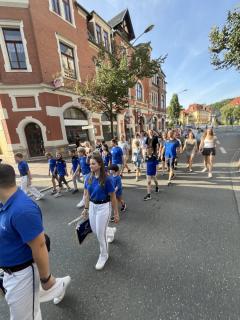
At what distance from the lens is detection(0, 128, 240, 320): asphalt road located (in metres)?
2.16

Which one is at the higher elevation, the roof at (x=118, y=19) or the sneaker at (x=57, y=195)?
the roof at (x=118, y=19)

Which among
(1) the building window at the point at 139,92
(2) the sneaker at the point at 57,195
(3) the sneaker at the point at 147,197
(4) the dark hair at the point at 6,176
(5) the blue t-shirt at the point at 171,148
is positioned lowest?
(2) the sneaker at the point at 57,195

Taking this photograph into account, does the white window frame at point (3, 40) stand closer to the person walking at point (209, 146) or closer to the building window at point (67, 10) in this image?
the building window at point (67, 10)

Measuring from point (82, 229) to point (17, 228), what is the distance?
1.54 meters

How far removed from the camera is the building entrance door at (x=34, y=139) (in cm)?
1260

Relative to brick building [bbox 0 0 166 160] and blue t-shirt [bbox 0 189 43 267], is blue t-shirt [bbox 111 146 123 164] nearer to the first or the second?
brick building [bbox 0 0 166 160]

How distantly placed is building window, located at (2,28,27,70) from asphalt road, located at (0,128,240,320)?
38.3 ft

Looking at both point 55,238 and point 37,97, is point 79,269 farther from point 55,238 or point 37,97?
point 37,97

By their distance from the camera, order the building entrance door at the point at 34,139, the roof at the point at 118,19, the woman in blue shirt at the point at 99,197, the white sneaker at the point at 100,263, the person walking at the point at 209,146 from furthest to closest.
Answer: the roof at the point at 118,19, the building entrance door at the point at 34,139, the person walking at the point at 209,146, the white sneaker at the point at 100,263, the woman in blue shirt at the point at 99,197

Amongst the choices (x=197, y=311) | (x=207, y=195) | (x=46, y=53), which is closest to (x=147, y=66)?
(x=46, y=53)

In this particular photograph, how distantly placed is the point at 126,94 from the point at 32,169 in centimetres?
757

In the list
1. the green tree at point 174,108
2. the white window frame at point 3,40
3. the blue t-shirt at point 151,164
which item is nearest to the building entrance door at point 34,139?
the white window frame at point 3,40

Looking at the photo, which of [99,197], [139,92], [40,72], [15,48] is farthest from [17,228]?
[139,92]

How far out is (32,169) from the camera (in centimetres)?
1088
